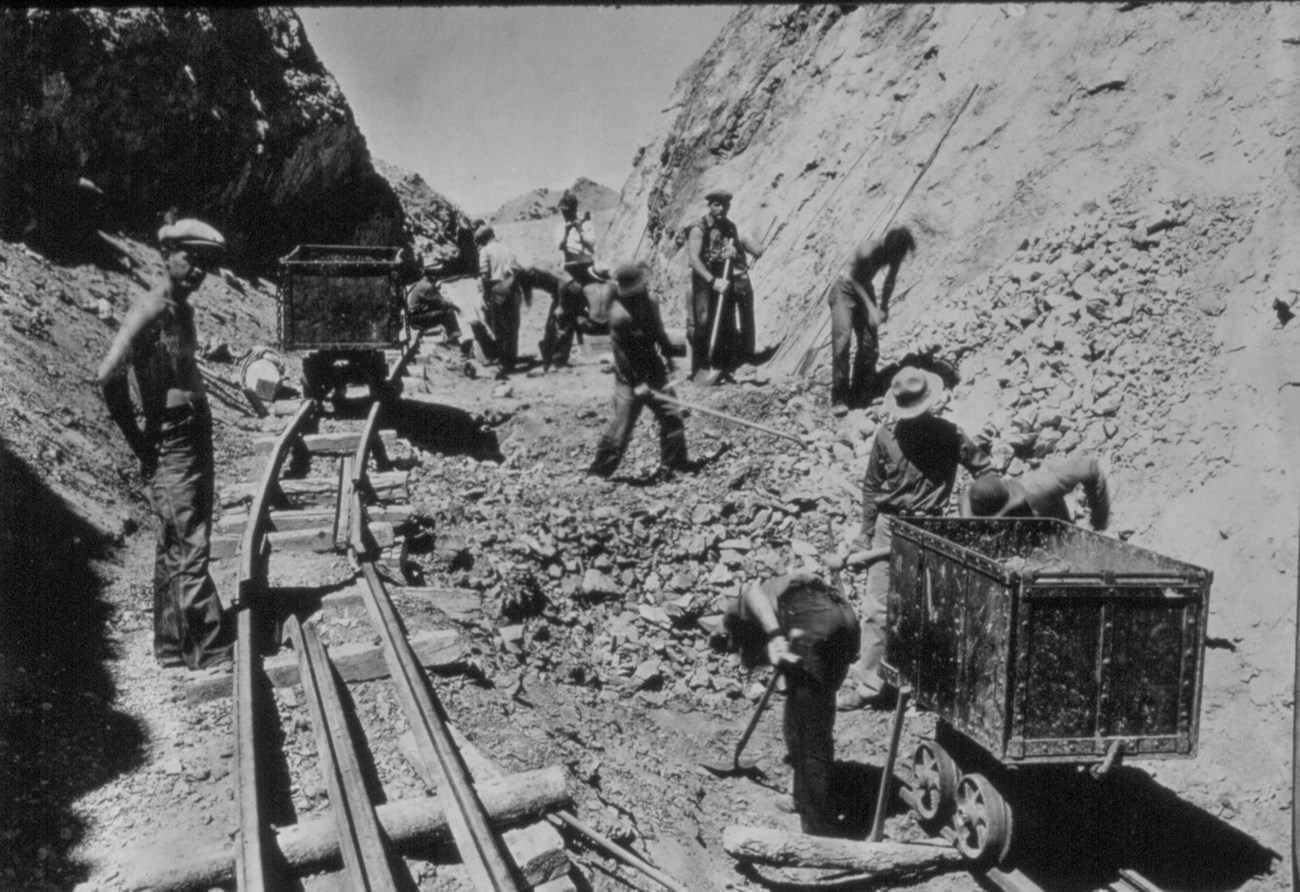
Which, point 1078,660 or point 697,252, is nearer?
point 1078,660

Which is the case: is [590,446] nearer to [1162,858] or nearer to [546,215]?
[1162,858]

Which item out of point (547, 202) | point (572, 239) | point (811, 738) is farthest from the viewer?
point (547, 202)

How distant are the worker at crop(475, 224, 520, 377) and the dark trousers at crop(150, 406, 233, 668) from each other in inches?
365

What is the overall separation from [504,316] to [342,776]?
10865 mm

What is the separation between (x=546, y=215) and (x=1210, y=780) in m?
42.6

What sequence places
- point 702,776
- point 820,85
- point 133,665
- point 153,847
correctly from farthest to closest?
point 820,85
point 702,776
point 133,665
point 153,847

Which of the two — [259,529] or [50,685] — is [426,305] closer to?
[259,529]

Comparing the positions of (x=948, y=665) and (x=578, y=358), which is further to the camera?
(x=578, y=358)

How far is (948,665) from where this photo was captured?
16.4 feet

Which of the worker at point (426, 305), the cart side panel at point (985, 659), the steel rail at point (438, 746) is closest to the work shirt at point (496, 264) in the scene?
the worker at point (426, 305)

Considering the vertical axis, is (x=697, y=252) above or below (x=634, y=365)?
above

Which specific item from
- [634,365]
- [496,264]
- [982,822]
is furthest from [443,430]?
[982,822]

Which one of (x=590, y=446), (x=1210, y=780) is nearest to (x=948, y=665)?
(x=1210, y=780)

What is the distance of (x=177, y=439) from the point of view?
204 inches
